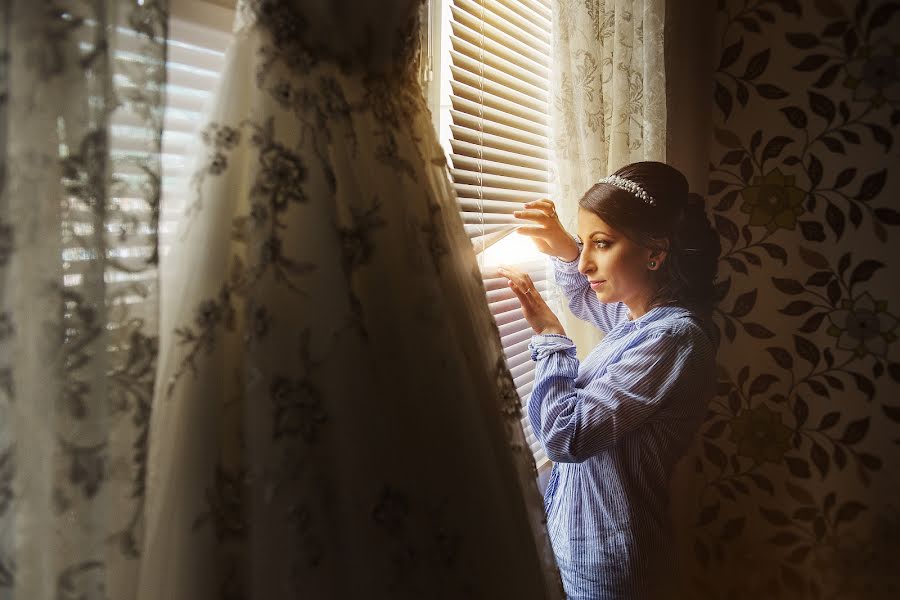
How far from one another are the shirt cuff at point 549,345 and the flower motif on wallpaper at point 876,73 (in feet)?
3.11

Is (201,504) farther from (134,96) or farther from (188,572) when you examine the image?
(134,96)

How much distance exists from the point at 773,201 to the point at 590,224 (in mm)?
647

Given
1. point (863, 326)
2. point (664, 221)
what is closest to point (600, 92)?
point (664, 221)

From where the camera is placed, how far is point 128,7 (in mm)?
401

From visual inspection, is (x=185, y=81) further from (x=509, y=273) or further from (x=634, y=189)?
(x=634, y=189)

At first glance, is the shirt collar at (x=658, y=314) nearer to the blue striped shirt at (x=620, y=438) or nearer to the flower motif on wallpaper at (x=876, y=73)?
the blue striped shirt at (x=620, y=438)

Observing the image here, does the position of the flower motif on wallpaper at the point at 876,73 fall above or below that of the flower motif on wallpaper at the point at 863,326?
above

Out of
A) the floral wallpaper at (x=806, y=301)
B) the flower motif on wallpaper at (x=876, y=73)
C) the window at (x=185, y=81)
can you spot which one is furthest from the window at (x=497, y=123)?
the flower motif on wallpaper at (x=876, y=73)

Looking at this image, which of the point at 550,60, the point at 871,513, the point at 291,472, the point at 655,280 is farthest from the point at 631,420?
the point at 871,513

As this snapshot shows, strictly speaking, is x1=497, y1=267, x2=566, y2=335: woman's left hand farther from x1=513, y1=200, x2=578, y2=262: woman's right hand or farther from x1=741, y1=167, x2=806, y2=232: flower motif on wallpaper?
x1=741, y1=167, x2=806, y2=232: flower motif on wallpaper

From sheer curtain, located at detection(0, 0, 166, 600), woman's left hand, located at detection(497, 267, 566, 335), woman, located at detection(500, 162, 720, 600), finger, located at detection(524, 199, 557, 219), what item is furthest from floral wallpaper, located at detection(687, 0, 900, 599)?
sheer curtain, located at detection(0, 0, 166, 600)

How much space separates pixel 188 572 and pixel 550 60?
1.18m

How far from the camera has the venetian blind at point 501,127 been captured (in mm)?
1008

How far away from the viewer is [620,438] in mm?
896
